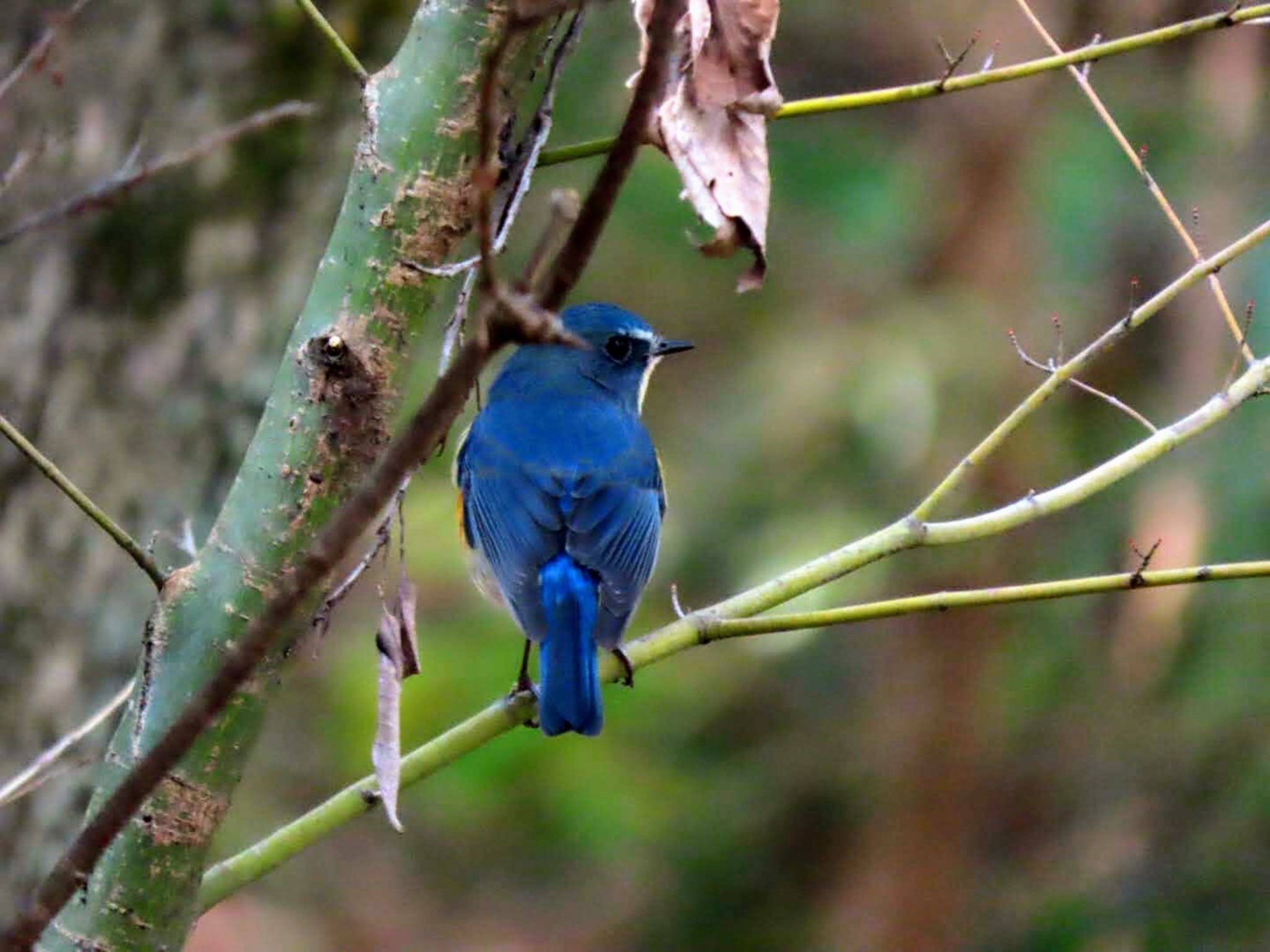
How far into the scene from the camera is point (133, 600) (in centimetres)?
409

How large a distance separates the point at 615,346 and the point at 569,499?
31.3 inches

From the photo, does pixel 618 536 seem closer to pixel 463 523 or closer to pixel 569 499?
pixel 569 499

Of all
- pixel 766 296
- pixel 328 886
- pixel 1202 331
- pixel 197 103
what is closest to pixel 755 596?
pixel 197 103

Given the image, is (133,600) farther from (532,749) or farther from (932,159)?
(932,159)

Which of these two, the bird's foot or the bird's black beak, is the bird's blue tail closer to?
the bird's foot

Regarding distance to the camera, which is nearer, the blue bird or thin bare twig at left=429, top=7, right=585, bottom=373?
thin bare twig at left=429, top=7, right=585, bottom=373

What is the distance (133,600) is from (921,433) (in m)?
2.60

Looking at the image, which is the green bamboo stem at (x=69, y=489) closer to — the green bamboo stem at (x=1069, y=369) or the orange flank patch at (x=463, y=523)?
the green bamboo stem at (x=1069, y=369)

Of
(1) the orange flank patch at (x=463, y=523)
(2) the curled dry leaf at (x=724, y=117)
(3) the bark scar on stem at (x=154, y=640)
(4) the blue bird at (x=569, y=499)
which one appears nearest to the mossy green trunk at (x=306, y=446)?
(3) the bark scar on stem at (x=154, y=640)

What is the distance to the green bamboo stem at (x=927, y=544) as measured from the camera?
7.39 feet

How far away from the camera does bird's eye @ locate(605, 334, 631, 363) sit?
15.3ft

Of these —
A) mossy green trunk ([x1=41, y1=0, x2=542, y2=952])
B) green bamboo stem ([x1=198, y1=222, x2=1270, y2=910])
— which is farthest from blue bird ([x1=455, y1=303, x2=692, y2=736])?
mossy green trunk ([x1=41, y1=0, x2=542, y2=952])

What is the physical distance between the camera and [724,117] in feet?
7.58

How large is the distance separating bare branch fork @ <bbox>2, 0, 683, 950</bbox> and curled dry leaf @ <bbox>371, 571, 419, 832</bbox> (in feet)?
2.12
